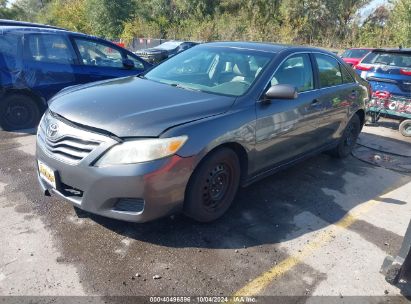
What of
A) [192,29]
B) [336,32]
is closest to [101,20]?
[192,29]

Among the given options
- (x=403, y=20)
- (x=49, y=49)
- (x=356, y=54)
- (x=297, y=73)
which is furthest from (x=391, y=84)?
(x=403, y=20)

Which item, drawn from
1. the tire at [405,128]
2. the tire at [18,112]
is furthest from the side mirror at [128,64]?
the tire at [405,128]

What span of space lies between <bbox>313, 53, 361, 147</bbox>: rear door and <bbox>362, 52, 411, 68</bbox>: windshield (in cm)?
346

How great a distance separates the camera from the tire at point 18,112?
600cm

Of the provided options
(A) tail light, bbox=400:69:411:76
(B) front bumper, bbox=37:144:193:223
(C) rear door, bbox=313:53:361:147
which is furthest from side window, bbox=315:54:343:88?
(A) tail light, bbox=400:69:411:76

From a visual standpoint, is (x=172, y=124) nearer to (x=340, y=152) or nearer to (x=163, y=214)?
(x=163, y=214)

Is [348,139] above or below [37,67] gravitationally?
below

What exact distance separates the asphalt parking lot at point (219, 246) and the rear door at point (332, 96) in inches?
31.4

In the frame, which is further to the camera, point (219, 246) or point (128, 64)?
point (128, 64)

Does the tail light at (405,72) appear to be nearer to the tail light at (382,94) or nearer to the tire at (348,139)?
the tail light at (382,94)

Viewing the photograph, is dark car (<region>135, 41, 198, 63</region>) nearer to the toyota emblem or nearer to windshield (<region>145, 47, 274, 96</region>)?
windshield (<region>145, 47, 274, 96</region>)

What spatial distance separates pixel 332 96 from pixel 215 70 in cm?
172

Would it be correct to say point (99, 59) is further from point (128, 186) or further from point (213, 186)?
point (128, 186)

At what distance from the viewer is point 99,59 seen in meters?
6.72
